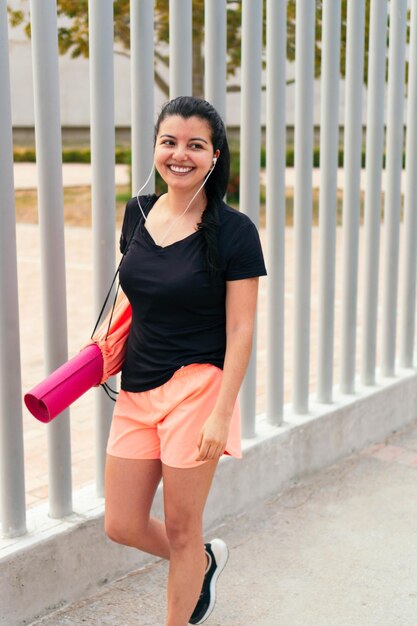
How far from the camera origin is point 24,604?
10.6ft

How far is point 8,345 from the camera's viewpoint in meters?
3.21

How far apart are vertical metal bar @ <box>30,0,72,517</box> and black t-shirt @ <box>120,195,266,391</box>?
51 cm

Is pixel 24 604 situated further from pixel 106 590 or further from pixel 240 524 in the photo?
pixel 240 524

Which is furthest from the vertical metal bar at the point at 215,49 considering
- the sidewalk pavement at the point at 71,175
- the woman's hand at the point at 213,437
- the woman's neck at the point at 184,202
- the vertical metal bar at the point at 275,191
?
the sidewalk pavement at the point at 71,175

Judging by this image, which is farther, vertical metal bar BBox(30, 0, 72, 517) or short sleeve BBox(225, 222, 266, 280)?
vertical metal bar BBox(30, 0, 72, 517)

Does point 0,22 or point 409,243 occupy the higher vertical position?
point 0,22

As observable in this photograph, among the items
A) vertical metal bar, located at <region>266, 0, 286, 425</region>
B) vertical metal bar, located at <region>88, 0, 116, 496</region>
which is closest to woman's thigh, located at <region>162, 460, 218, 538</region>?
vertical metal bar, located at <region>88, 0, 116, 496</region>

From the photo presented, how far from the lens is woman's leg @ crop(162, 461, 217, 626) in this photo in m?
2.82

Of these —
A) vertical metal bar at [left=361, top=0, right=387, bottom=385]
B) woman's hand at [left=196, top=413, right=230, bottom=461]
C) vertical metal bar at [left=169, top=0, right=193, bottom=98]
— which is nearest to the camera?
woman's hand at [left=196, top=413, right=230, bottom=461]

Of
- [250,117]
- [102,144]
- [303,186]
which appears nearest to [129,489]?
[102,144]

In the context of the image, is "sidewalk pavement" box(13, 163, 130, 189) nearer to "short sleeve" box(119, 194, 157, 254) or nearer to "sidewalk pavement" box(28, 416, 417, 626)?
"sidewalk pavement" box(28, 416, 417, 626)

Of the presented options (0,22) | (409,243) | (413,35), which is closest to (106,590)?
(0,22)

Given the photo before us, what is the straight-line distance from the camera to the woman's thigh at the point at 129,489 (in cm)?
290

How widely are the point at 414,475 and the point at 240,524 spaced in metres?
1.15
